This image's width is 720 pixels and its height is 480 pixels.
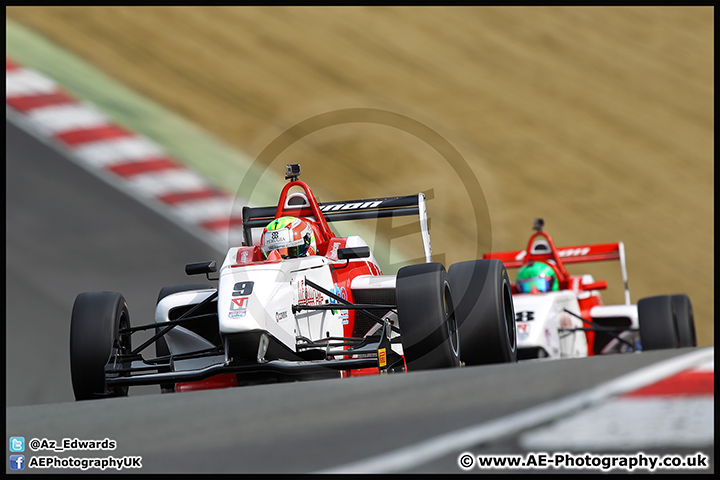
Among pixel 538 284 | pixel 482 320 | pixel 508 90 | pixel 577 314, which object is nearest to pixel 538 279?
pixel 538 284

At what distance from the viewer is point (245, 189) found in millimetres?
5098

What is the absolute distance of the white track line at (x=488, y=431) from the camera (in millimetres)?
2545

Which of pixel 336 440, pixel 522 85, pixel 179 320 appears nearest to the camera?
pixel 336 440

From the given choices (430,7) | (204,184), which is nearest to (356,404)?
(204,184)

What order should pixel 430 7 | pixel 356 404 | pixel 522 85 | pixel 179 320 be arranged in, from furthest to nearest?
pixel 430 7
pixel 522 85
pixel 179 320
pixel 356 404

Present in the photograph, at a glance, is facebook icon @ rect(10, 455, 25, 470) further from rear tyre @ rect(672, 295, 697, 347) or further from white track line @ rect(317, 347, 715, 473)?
rear tyre @ rect(672, 295, 697, 347)

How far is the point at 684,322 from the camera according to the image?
8297mm

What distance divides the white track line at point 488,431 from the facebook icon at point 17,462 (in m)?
1.28

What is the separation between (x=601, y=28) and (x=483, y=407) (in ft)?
53.5

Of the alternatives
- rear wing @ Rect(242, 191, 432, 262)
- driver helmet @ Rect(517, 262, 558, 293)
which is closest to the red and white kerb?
rear wing @ Rect(242, 191, 432, 262)

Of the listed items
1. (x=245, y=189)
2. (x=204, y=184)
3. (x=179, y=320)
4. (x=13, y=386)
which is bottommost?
(x=13, y=386)

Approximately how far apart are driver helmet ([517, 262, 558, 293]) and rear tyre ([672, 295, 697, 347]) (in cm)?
121

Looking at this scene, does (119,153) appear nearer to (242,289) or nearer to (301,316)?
(301,316)

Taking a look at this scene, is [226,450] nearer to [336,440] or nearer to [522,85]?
[336,440]
